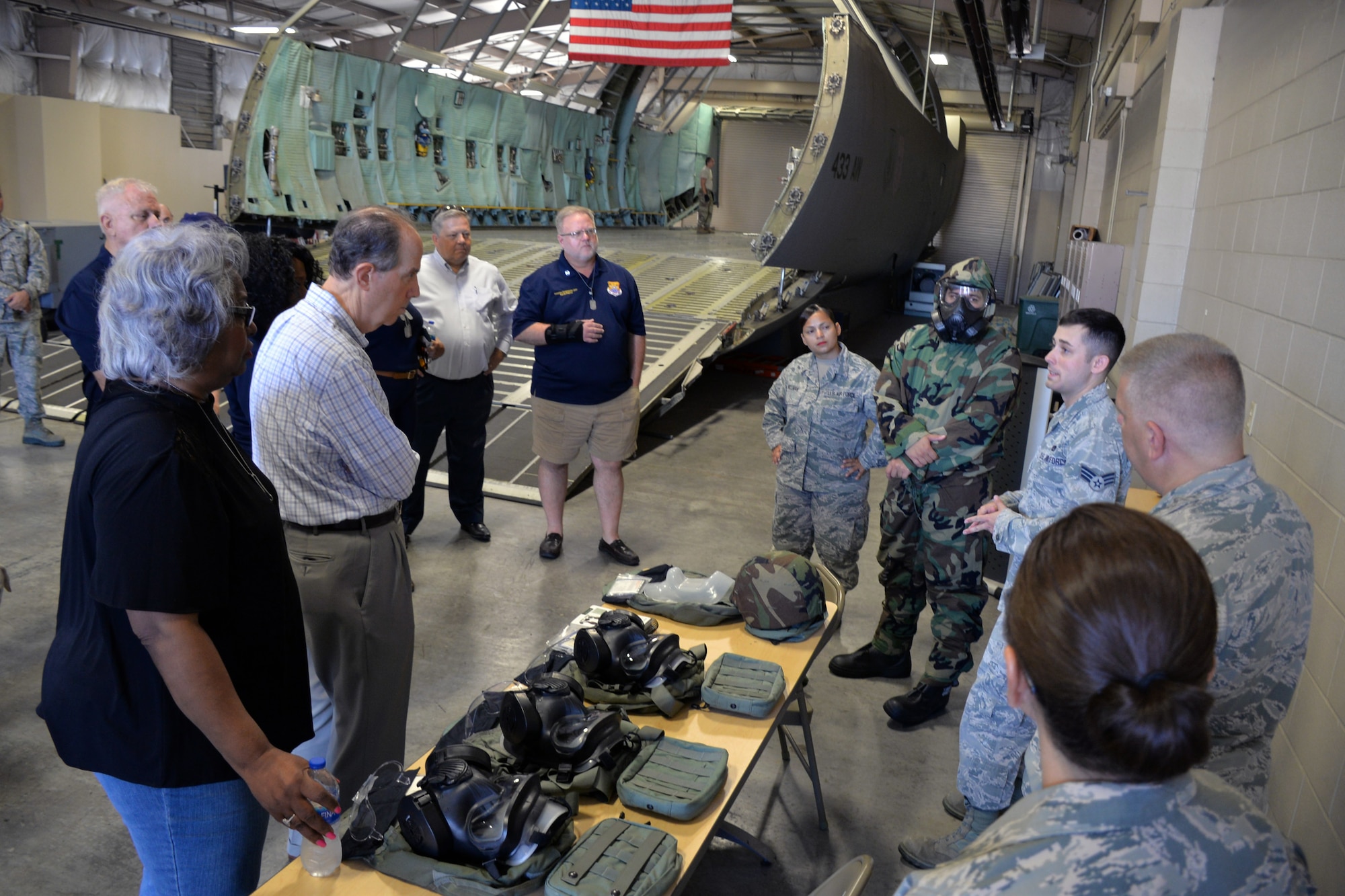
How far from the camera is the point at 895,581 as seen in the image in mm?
3590

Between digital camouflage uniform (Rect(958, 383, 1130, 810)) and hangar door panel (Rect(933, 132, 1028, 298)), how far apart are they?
17.8m

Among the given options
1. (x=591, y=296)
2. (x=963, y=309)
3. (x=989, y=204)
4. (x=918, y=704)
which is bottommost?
(x=918, y=704)

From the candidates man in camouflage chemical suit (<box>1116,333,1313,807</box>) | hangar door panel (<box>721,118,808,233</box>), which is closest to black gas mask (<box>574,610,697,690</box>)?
man in camouflage chemical suit (<box>1116,333,1313,807</box>)

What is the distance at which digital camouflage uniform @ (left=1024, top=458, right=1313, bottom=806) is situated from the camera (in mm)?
1484

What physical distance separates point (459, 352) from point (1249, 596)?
3.74 meters

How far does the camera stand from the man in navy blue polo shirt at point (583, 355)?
14.9ft

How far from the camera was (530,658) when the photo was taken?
3.79m

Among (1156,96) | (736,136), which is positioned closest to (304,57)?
(1156,96)

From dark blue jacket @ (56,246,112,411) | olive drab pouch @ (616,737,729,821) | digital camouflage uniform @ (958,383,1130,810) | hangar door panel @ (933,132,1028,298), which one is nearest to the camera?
olive drab pouch @ (616,737,729,821)

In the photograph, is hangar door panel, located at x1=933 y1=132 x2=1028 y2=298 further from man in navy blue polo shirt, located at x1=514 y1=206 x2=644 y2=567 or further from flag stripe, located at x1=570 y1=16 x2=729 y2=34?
man in navy blue polo shirt, located at x1=514 y1=206 x2=644 y2=567

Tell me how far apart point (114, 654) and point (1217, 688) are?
6.03 feet

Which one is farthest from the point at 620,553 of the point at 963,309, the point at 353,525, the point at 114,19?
the point at 114,19

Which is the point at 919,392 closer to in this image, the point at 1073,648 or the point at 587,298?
the point at 587,298

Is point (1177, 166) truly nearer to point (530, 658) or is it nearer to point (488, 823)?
point (530, 658)
